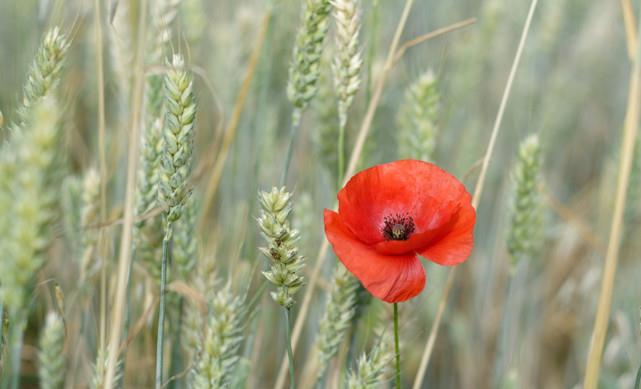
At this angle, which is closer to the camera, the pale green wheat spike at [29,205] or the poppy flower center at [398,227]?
the pale green wheat spike at [29,205]

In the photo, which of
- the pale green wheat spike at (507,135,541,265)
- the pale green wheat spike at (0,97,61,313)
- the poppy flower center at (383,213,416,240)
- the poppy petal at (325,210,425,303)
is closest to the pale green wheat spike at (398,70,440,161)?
the pale green wheat spike at (507,135,541,265)

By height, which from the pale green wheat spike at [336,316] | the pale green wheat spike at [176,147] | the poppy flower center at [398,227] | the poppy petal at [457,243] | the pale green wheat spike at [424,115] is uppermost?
the pale green wheat spike at [424,115]

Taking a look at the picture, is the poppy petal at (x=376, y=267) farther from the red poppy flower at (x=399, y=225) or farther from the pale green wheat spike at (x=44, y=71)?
the pale green wheat spike at (x=44, y=71)

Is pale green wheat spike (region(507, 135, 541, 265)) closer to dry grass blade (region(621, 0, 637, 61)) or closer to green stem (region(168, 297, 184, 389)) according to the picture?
dry grass blade (region(621, 0, 637, 61))

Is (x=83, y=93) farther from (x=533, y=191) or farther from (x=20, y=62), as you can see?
(x=533, y=191)

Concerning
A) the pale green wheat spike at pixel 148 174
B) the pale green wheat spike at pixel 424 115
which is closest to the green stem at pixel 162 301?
the pale green wheat spike at pixel 148 174

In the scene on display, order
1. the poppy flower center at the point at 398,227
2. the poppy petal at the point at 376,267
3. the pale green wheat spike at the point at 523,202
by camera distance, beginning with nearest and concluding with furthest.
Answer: the poppy petal at the point at 376,267 < the poppy flower center at the point at 398,227 < the pale green wheat spike at the point at 523,202

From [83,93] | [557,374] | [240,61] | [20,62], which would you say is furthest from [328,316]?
[83,93]
